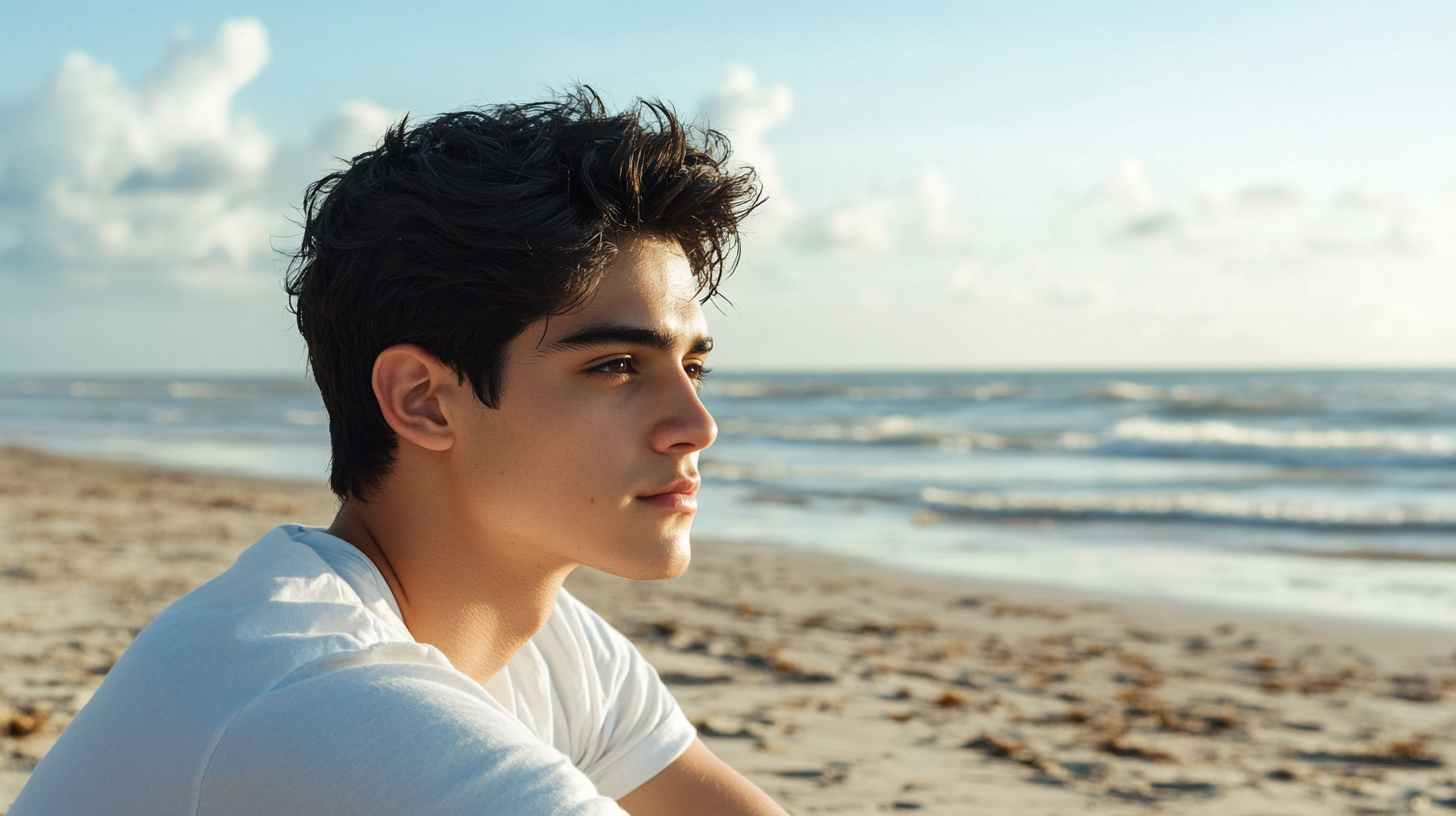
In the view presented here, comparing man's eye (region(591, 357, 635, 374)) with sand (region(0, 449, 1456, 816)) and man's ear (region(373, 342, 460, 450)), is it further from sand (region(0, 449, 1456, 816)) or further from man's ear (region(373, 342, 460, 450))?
sand (region(0, 449, 1456, 816))

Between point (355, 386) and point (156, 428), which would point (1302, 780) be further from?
point (156, 428)

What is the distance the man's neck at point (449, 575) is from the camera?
5.13 ft

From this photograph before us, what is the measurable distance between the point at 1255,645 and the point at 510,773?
22.8 ft

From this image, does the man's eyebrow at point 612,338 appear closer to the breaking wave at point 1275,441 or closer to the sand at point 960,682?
the sand at point 960,682

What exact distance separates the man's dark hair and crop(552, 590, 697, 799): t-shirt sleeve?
48cm

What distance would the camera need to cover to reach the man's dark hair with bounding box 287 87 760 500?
1.55 meters

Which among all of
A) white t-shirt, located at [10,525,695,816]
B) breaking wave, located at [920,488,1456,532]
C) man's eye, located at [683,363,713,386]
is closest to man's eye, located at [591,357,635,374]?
man's eye, located at [683,363,713,386]

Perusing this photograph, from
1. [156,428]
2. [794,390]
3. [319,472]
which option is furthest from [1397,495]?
[794,390]

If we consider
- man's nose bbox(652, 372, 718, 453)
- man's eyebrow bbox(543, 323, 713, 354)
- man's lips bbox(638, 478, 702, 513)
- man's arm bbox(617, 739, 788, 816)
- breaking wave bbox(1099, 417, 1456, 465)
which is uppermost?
breaking wave bbox(1099, 417, 1456, 465)

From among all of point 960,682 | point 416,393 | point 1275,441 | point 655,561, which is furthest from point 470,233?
point 1275,441

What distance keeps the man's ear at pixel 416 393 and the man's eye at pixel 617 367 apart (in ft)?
0.67

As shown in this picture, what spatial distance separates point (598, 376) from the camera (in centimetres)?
154

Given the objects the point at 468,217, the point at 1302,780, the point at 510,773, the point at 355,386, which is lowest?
the point at 1302,780

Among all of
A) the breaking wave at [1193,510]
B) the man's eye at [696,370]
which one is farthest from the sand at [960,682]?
the breaking wave at [1193,510]
